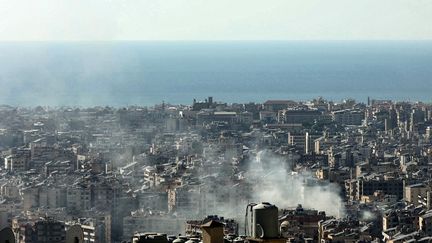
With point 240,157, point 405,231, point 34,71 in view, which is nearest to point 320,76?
point 34,71

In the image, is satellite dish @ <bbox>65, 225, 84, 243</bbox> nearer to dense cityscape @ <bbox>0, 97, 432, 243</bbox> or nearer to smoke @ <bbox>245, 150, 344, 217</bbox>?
dense cityscape @ <bbox>0, 97, 432, 243</bbox>

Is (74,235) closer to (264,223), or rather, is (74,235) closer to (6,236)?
(6,236)

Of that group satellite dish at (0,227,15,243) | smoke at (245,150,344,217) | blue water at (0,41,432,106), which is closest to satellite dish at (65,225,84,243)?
satellite dish at (0,227,15,243)

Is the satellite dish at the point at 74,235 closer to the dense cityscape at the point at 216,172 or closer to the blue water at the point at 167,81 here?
the dense cityscape at the point at 216,172

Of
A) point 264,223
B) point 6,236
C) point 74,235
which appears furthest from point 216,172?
point 6,236

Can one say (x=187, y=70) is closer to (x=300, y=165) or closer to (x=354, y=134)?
(x=354, y=134)

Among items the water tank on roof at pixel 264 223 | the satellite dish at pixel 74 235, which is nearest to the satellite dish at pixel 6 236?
the satellite dish at pixel 74 235
